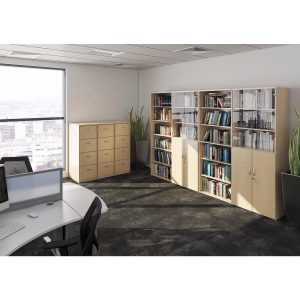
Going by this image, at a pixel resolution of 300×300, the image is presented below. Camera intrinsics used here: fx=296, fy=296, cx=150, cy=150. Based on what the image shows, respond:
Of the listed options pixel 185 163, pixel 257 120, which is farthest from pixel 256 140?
pixel 185 163

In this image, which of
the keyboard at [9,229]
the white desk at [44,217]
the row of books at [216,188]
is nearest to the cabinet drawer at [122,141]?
the row of books at [216,188]

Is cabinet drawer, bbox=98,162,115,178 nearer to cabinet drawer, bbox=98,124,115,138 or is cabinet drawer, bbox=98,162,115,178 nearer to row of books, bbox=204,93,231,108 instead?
cabinet drawer, bbox=98,124,115,138

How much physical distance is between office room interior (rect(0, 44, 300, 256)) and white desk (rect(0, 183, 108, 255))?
0.06ft

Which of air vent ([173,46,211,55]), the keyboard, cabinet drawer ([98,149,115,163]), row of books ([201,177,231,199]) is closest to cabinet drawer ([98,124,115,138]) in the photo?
cabinet drawer ([98,149,115,163])

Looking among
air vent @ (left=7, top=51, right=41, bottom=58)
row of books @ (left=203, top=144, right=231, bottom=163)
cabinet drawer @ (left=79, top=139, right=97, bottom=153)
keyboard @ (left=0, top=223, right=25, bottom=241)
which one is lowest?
keyboard @ (left=0, top=223, right=25, bottom=241)

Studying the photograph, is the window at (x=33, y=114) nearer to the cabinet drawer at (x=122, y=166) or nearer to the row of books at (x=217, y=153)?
the cabinet drawer at (x=122, y=166)

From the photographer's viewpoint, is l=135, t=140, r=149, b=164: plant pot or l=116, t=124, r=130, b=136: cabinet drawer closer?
l=116, t=124, r=130, b=136: cabinet drawer

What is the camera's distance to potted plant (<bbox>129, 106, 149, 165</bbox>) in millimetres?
7914

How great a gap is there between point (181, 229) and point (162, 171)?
290cm

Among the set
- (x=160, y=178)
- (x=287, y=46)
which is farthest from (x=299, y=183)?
(x=160, y=178)

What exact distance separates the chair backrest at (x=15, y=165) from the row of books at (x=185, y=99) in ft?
11.5

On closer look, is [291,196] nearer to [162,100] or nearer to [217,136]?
[217,136]

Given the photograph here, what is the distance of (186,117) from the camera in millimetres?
6352

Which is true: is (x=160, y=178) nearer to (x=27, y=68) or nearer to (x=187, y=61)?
(x=187, y=61)
